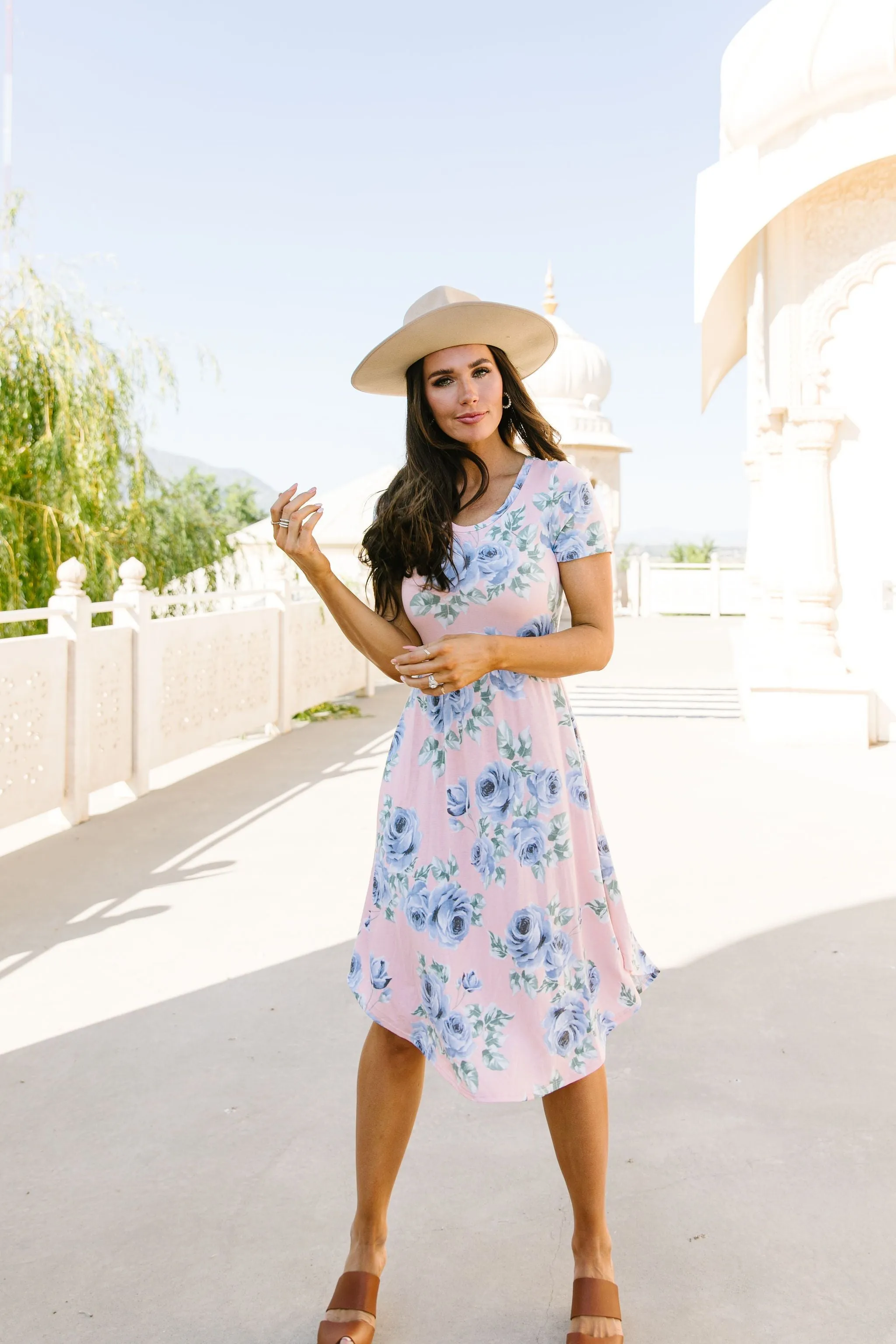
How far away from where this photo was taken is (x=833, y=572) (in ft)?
24.6

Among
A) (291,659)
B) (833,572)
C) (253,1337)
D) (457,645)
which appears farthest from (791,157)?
(253,1337)

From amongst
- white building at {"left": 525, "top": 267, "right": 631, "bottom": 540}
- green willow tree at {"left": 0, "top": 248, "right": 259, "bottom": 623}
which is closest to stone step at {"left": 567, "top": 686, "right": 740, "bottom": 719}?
green willow tree at {"left": 0, "top": 248, "right": 259, "bottom": 623}

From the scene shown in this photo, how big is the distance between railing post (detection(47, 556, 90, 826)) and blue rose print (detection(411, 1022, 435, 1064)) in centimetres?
359

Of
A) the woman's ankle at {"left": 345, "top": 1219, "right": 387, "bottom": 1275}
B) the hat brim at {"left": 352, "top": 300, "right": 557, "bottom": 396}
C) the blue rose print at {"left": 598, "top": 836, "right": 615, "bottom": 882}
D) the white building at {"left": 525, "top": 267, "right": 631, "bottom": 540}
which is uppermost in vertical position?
the white building at {"left": 525, "top": 267, "right": 631, "bottom": 540}

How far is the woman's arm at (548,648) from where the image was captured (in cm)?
152

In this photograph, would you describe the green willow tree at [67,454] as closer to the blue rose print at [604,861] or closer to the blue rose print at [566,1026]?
the blue rose print at [604,861]

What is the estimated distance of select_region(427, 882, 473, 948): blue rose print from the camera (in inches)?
65.1

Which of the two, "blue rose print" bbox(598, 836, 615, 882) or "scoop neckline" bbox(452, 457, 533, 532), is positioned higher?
"scoop neckline" bbox(452, 457, 533, 532)

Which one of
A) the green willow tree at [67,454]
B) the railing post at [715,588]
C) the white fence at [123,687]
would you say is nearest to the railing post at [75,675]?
the white fence at [123,687]

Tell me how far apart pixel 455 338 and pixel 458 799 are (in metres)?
0.73

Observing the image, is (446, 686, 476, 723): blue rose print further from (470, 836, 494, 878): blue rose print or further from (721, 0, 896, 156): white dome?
(721, 0, 896, 156): white dome

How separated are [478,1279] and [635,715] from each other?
7.57 m

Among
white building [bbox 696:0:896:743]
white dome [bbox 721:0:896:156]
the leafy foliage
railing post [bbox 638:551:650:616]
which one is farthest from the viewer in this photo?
the leafy foliage

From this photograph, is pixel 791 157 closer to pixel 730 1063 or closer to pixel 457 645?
pixel 730 1063
